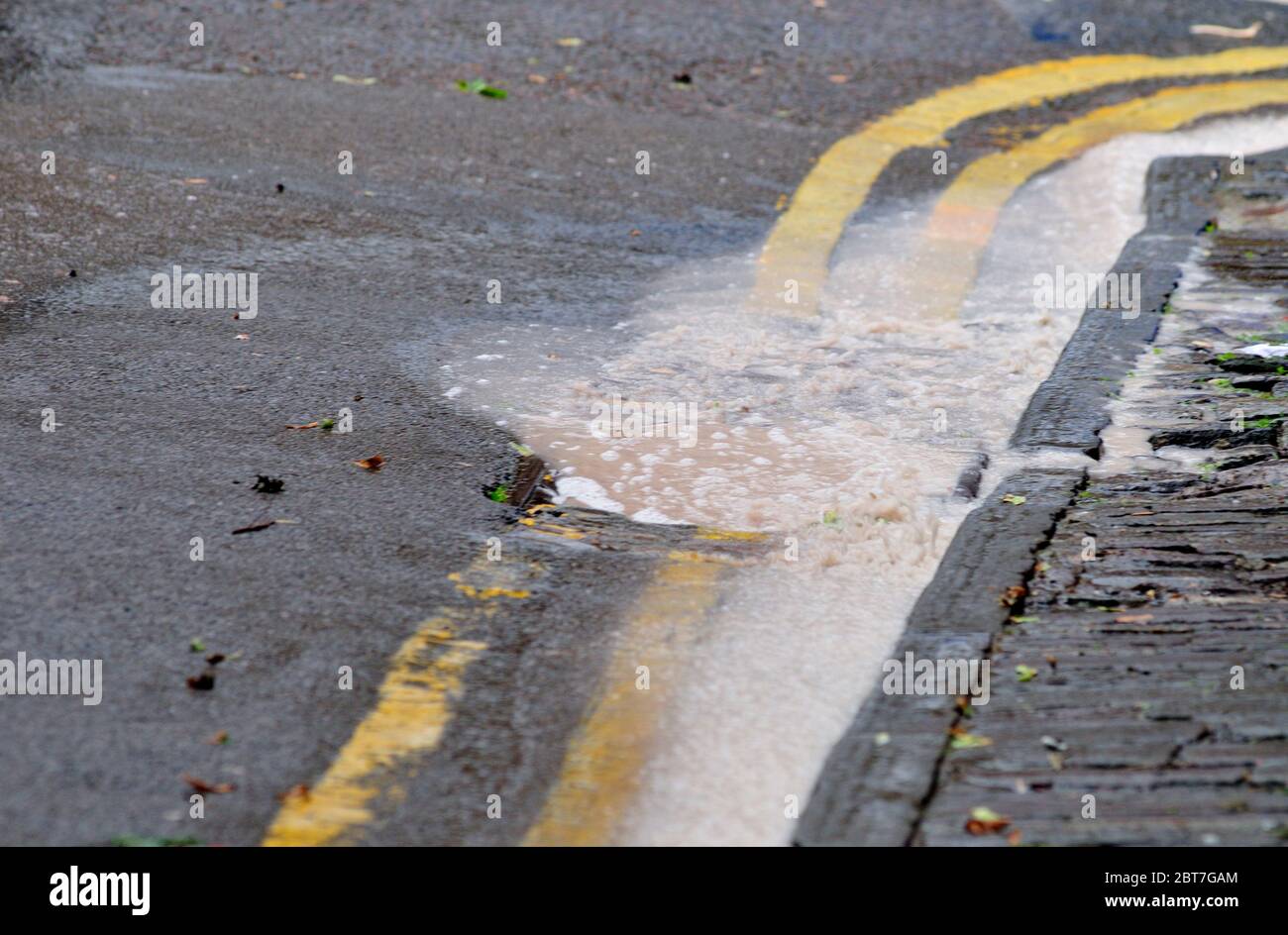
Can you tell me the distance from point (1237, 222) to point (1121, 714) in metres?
4.88

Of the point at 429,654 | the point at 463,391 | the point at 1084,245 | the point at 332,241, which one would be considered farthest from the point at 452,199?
the point at 429,654

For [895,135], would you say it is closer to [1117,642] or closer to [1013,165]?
[1013,165]

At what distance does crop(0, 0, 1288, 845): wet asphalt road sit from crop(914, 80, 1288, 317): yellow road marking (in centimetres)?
43

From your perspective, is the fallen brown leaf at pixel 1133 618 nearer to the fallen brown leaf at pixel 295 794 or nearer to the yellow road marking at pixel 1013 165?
the fallen brown leaf at pixel 295 794

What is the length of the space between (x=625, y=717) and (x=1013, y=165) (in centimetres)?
612

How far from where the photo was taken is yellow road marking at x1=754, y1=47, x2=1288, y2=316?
6723 mm

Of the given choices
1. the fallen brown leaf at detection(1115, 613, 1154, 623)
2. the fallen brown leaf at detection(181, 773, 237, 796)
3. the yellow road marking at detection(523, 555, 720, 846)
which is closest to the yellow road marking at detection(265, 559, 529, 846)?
the fallen brown leaf at detection(181, 773, 237, 796)

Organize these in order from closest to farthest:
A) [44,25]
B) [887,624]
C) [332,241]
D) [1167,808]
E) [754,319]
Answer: [1167,808] → [887,624] → [754,319] → [332,241] → [44,25]

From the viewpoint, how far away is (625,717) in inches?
130

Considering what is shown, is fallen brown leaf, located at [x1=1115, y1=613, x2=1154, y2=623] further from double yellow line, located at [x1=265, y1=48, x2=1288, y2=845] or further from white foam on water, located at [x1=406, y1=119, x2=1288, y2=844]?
double yellow line, located at [x1=265, y1=48, x2=1288, y2=845]

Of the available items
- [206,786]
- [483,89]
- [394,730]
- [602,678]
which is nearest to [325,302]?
[602,678]

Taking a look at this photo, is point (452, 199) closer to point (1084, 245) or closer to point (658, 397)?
point (658, 397)

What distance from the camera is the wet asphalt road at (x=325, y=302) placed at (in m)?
3.17

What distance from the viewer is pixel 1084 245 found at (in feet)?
23.6
